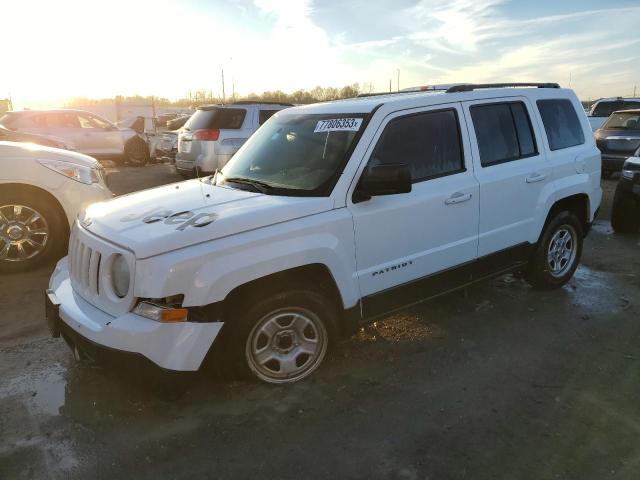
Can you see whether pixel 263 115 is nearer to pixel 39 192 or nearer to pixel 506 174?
pixel 39 192

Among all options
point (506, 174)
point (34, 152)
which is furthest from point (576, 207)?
point (34, 152)

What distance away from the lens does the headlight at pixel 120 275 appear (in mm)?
2855

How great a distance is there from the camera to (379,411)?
3.05m

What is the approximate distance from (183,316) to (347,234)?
1102 millimetres

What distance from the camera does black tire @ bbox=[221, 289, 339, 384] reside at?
9.78ft

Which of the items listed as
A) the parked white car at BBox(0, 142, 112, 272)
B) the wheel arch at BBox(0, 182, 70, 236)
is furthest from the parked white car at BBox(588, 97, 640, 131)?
the wheel arch at BBox(0, 182, 70, 236)

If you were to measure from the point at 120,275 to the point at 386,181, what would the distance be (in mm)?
1647

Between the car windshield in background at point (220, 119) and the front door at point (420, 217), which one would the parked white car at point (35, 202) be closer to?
the front door at point (420, 217)

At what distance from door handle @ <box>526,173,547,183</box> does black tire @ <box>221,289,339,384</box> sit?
2.09 meters

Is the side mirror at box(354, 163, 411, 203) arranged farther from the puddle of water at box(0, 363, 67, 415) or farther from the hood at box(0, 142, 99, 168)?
the hood at box(0, 142, 99, 168)

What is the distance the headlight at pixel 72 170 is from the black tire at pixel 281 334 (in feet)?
12.0

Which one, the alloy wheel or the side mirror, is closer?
the side mirror

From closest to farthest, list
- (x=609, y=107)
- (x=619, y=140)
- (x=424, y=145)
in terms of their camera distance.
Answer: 1. (x=424, y=145)
2. (x=619, y=140)
3. (x=609, y=107)

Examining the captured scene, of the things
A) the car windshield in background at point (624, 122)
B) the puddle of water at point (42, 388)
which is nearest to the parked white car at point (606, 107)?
the car windshield in background at point (624, 122)
